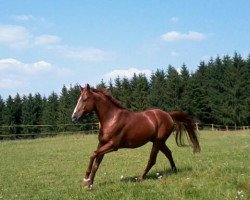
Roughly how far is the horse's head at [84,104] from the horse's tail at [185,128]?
3359 mm

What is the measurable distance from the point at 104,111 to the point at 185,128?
3370mm

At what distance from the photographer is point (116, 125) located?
10.7m

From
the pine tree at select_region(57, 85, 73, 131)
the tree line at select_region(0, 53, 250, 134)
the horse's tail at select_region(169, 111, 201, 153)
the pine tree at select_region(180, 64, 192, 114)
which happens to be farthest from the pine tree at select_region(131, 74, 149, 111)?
the horse's tail at select_region(169, 111, 201, 153)

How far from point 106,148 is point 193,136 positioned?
3.74m

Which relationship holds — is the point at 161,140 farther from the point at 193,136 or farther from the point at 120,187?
the point at 120,187

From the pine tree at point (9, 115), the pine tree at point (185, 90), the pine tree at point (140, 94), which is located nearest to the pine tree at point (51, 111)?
the pine tree at point (9, 115)

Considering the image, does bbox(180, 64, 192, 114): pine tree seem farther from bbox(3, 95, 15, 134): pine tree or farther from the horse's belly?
the horse's belly

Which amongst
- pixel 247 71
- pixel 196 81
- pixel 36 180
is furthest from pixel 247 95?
pixel 36 180

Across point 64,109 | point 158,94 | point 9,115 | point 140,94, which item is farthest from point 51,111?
point 158,94

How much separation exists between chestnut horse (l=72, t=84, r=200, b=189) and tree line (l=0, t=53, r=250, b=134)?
181 ft

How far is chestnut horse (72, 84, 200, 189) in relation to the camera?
10.5 metres

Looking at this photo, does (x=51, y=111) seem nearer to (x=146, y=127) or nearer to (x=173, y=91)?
(x=173, y=91)

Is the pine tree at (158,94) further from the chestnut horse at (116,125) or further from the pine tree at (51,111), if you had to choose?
the chestnut horse at (116,125)

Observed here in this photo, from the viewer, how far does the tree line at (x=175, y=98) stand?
237 ft
